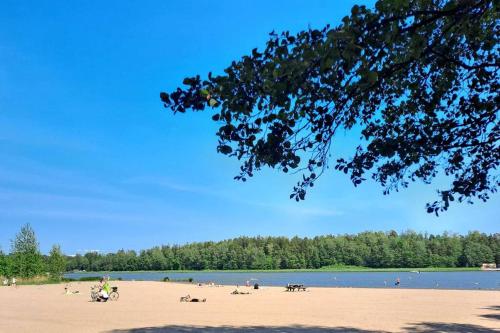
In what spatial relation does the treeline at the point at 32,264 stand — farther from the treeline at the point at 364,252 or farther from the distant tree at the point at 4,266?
the treeline at the point at 364,252

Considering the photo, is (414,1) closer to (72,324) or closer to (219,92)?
(219,92)

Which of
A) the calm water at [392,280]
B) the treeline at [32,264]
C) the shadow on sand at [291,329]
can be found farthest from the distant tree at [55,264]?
the shadow on sand at [291,329]

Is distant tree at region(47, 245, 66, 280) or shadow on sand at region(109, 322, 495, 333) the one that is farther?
distant tree at region(47, 245, 66, 280)

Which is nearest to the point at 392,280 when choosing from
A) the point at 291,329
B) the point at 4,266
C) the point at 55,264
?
the point at 55,264

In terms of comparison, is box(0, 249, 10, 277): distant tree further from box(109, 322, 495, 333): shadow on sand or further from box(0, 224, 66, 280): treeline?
box(109, 322, 495, 333): shadow on sand

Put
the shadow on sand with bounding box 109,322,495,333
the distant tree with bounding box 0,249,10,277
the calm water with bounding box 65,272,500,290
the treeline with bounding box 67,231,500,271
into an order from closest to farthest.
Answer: the shadow on sand with bounding box 109,322,495,333, the distant tree with bounding box 0,249,10,277, the calm water with bounding box 65,272,500,290, the treeline with bounding box 67,231,500,271

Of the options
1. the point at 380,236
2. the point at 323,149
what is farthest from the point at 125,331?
the point at 380,236

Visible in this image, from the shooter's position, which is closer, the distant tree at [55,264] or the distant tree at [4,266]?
the distant tree at [4,266]

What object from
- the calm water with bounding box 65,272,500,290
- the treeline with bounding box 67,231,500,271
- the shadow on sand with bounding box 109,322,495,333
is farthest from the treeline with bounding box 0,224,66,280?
the treeline with bounding box 67,231,500,271

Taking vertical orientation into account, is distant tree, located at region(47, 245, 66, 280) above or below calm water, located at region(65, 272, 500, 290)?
above

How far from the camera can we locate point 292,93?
6406 millimetres

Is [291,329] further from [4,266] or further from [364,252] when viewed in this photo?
[364,252]

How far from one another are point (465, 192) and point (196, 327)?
11.0 metres

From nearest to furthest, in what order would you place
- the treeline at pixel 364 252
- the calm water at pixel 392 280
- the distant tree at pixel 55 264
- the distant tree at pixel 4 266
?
1. the distant tree at pixel 4 266
2. the calm water at pixel 392 280
3. the distant tree at pixel 55 264
4. the treeline at pixel 364 252
